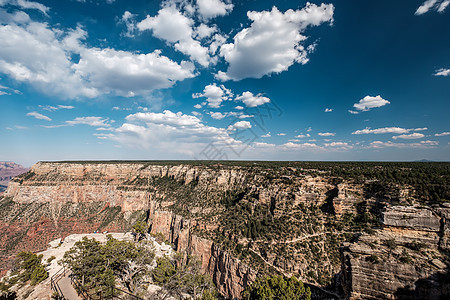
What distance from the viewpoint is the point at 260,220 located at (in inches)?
1857

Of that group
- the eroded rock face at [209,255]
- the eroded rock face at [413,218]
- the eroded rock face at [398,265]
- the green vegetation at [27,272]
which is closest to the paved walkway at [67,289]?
the green vegetation at [27,272]

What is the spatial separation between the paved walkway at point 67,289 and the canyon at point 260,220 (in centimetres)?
2807

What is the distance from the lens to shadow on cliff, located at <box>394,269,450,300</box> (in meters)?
17.6

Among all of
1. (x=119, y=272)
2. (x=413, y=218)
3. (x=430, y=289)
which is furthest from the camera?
(x=119, y=272)

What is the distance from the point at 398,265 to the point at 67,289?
4004 cm

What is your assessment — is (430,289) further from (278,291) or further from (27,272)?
(27,272)

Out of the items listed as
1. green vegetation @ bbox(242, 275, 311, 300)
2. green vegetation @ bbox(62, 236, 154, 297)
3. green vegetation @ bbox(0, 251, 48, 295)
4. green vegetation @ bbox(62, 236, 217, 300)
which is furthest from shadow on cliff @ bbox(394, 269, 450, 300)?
green vegetation @ bbox(0, 251, 48, 295)

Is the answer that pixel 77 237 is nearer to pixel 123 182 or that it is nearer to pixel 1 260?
pixel 1 260

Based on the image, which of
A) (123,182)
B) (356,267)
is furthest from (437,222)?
(123,182)

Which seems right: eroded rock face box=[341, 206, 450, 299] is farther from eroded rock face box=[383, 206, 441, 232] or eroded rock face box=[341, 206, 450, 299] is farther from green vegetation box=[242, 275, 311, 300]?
green vegetation box=[242, 275, 311, 300]

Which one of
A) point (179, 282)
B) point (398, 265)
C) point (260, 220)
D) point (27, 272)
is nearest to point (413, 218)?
point (398, 265)

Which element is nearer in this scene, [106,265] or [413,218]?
[413,218]

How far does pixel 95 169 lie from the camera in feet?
313

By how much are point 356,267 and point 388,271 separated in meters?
2.95
